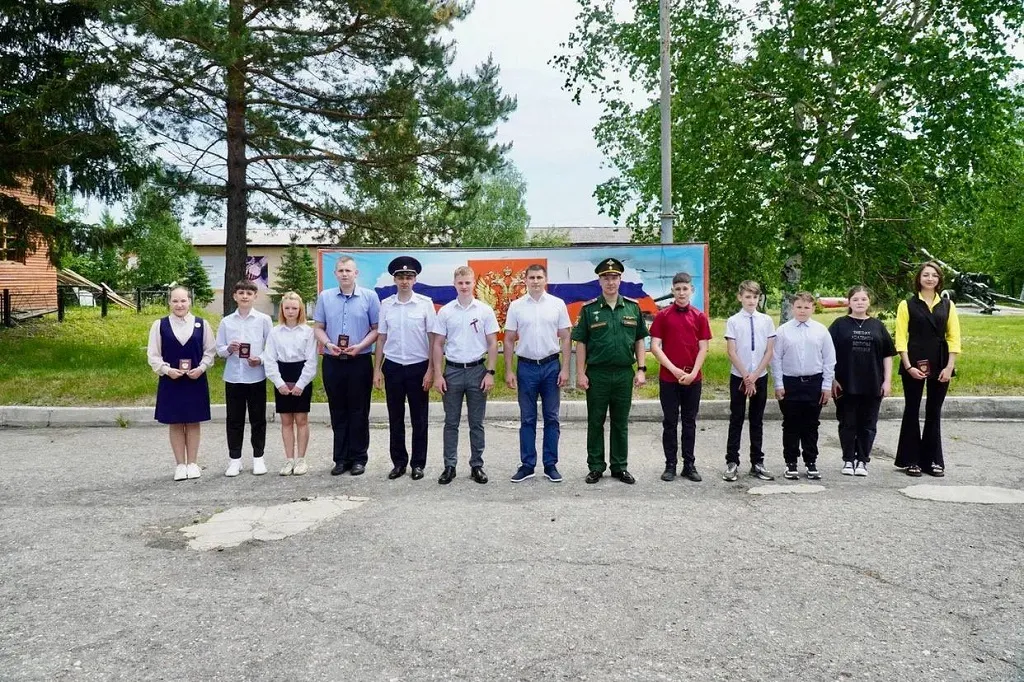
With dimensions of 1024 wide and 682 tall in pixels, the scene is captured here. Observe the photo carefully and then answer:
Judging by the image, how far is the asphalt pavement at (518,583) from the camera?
10.4 feet

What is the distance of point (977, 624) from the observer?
11.5 feet

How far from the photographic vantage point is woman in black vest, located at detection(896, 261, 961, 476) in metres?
6.61

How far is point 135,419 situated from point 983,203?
44.8 feet

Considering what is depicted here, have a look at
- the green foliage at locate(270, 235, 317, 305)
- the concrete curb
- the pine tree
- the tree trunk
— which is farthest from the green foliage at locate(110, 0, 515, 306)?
the pine tree

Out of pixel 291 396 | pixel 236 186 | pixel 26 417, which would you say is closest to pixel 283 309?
pixel 291 396

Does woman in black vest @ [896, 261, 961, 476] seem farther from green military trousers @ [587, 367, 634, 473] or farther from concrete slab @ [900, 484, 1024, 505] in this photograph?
green military trousers @ [587, 367, 634, 473]

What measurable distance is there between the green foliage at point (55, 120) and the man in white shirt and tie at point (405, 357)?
30.7ft

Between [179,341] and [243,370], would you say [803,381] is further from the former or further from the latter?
[179,341]

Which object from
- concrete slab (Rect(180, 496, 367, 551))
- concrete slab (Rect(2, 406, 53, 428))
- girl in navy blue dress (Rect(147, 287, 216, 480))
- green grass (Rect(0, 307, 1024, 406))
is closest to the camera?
concrete slab (Rect(180, 496, 367, 551))

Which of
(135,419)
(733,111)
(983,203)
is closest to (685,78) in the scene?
(733,111)

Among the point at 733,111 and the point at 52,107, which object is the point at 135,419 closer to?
the point at 52,107

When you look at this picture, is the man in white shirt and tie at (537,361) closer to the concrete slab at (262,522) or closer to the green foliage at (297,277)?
the concrete slab at (262,522)

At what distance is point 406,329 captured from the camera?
262 inches

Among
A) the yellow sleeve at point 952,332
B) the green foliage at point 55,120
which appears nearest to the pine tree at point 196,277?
the green foliage at point 55,120
